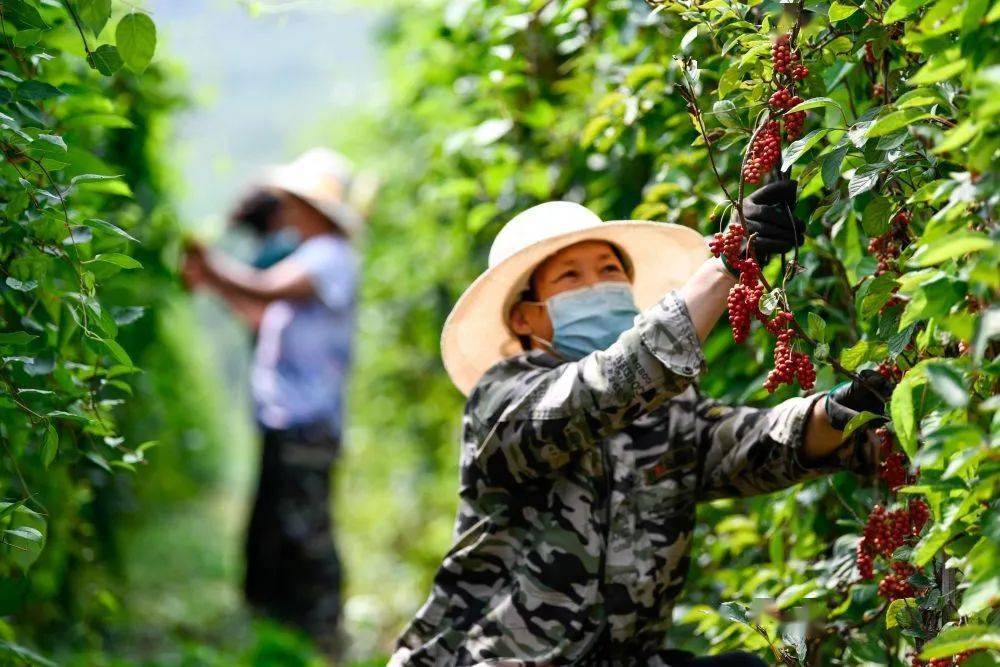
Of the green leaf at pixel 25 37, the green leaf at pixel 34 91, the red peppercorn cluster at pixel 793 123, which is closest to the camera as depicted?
the red peppercorn cluster at pixel 793 123

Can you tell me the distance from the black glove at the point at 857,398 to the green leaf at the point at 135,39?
4.89 ft

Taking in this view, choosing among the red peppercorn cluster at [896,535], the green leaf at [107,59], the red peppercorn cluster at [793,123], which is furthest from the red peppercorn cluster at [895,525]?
the green leaf at [107,59]

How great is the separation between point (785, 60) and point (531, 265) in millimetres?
901

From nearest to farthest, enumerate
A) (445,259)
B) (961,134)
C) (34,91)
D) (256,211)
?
(961,134) < (34,91) < (445,259) < (256,211)

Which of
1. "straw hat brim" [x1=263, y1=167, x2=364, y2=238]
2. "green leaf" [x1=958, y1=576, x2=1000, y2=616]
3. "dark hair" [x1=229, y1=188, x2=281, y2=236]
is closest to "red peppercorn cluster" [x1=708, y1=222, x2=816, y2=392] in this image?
"green leaf" [x1=958, y1=576, x2=1000, y2=616]

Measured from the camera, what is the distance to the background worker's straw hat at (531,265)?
299 centimetres

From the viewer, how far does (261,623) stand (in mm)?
6707

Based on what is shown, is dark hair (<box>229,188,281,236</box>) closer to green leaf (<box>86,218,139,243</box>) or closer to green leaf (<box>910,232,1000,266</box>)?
green leaf (<box>86,218,139,243</box>)

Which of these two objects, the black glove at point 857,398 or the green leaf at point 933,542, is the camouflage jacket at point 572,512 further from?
the green leaf at point 933,542

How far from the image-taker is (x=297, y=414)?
6.81 metres

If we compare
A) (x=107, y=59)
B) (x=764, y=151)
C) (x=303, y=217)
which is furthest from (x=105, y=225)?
(x=303, y=217)

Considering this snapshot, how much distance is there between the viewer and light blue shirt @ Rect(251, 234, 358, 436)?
684cm

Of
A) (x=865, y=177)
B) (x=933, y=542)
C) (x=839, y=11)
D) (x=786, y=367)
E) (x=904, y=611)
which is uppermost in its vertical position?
(x=839, y=11)

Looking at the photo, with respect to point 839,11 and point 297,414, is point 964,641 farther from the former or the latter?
point 297,414
